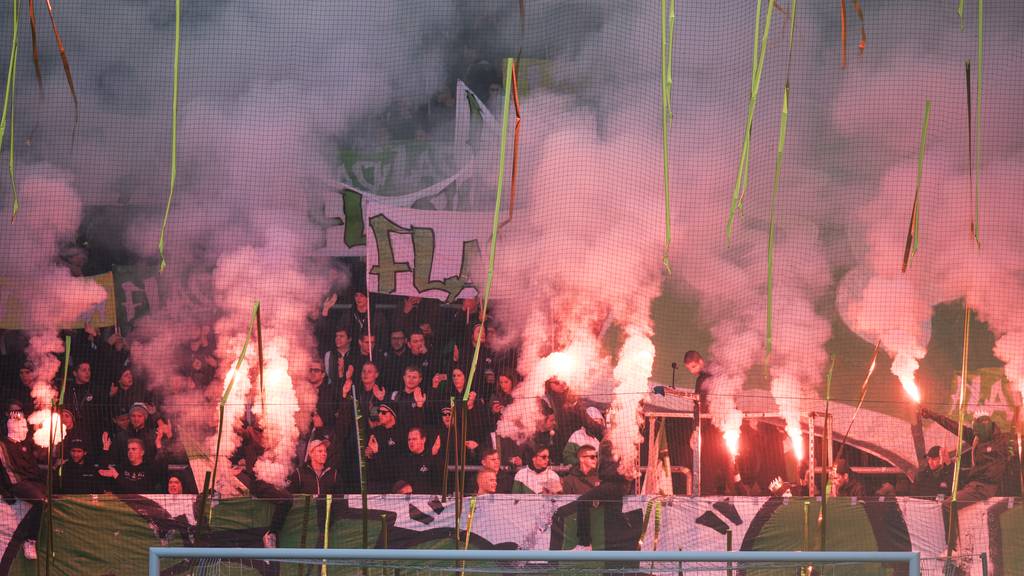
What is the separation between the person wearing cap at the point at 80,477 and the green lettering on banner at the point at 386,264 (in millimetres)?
1412

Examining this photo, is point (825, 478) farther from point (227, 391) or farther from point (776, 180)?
point (227, 391)

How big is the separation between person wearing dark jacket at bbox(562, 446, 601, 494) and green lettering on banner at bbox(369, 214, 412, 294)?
1069 mm

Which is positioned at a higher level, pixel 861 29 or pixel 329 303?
pixel 861 29

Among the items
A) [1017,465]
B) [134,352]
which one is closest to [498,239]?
[134,352]

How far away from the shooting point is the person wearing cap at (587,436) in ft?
13.0

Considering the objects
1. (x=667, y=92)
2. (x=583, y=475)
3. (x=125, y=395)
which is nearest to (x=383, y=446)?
(x=583, y=475)

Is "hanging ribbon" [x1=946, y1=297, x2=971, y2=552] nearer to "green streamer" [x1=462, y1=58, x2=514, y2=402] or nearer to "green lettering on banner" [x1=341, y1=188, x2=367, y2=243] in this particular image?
"green streamer" [x1=462, y1=58, x2=514, y2=402]

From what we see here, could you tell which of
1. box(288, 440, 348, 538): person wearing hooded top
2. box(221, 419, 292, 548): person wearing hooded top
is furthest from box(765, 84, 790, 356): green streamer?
box(221, 419, 292, 548): person wearing hooded top

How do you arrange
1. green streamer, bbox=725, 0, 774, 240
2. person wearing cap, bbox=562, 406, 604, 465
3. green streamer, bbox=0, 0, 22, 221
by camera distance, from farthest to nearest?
green streamer, bbox=0, 0, 22, 221
green streamer, bbox=725, 0, 774, 240
person wearing cap, bbox=562, 406, 604, 465

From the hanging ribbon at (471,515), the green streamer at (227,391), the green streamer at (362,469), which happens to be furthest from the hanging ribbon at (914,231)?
the green streamer at (227,391)

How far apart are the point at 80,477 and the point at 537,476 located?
193 cm

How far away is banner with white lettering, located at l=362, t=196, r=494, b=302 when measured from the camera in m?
4.10

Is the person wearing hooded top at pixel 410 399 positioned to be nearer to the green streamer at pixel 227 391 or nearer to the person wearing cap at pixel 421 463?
the person wearing cap at pixel 421 463

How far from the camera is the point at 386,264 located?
410 centimetres
